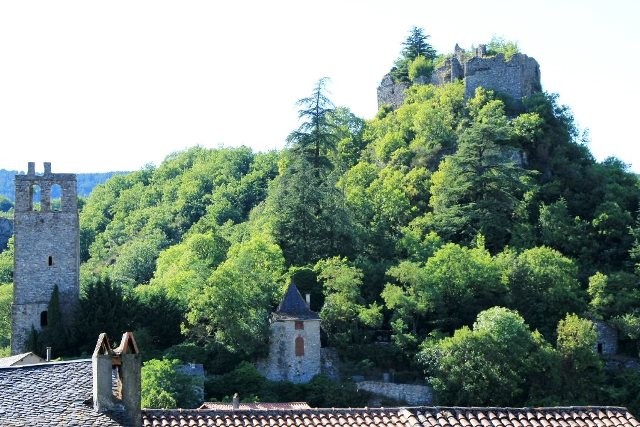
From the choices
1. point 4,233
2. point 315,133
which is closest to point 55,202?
point 315,133

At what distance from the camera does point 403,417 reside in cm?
2138

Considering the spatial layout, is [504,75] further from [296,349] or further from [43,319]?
[43,319]

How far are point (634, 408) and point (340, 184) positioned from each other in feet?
81.3

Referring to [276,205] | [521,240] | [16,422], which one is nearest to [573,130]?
[521,240]

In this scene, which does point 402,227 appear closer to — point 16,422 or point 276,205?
point 276,205

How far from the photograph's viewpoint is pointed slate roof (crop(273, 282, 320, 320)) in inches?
2167

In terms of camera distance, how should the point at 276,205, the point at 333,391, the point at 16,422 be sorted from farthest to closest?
the point at 276,205 → the point at 333,391 → the point at 16,422

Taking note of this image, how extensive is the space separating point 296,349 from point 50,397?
116 feet

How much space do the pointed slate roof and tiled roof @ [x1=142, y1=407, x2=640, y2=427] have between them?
109ft

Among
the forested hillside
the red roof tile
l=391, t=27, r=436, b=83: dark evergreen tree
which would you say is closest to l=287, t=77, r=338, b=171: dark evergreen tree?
the forested hillside

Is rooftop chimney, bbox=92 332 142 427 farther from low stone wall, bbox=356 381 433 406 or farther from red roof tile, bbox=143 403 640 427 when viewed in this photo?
low stone wall, bbox=356 381 433 406

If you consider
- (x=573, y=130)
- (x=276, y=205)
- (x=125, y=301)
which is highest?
(x=573, y=130)

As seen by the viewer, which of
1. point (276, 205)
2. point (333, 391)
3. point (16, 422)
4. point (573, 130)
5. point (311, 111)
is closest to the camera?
point (16, 422)

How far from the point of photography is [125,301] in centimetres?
5709
